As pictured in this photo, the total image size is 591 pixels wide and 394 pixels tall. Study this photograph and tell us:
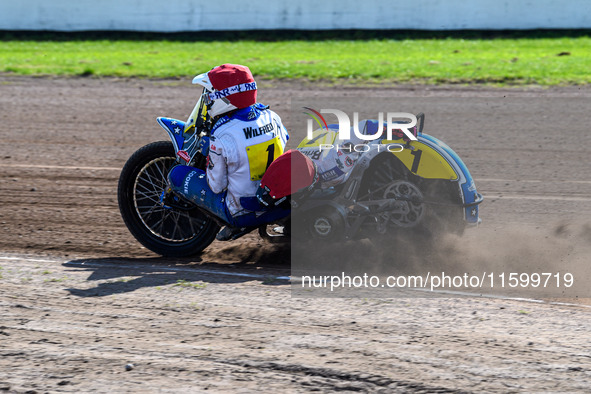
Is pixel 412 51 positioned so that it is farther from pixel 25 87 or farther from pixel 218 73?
pixel 218 73

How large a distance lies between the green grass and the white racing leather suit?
10.2 metres

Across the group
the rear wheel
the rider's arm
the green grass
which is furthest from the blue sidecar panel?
the green grass

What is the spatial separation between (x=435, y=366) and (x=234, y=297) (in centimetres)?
180

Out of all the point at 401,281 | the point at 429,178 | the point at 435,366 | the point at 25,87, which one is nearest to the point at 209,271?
the point at 401,281

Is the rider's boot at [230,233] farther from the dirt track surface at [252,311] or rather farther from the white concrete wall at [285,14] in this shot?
the white concrete wall at [285,14]

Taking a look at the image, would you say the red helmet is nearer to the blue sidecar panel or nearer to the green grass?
the blue sidecar panel

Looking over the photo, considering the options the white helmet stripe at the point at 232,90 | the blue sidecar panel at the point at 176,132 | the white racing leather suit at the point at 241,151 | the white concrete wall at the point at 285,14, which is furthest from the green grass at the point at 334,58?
the white helmet stripe at the point at 232,90

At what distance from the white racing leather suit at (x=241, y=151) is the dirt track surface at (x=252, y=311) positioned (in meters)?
0.72

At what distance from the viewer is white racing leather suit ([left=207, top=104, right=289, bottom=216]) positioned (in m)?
6.25

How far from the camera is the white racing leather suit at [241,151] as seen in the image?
246 inches

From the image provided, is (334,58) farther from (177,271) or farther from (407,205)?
(177,271)

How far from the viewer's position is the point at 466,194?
6434 millimetres

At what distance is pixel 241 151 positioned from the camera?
6.28 metres

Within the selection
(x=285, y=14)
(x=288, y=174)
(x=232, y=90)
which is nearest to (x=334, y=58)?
(x=285, y=14)
